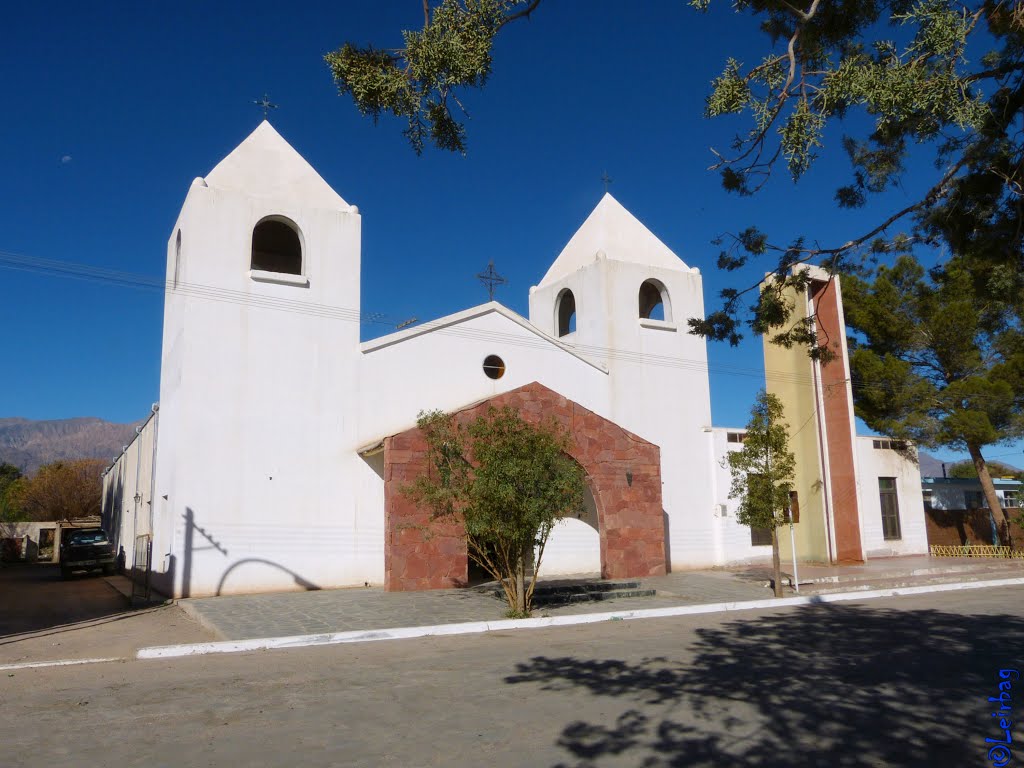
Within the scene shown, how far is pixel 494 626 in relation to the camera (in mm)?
11836

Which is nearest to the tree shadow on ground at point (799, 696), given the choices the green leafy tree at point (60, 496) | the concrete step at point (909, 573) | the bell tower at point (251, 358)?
the concrete step at point (909, 573)

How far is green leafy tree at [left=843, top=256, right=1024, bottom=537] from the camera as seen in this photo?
2422 cm

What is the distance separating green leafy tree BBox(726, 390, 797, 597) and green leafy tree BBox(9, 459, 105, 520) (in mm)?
45990

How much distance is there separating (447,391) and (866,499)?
13.6m

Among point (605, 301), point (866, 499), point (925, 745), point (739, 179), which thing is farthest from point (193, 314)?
point (866, 499)

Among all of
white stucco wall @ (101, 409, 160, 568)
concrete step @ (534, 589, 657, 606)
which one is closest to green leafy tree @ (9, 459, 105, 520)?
white stucco wall @ (101, 409, 160, 568)

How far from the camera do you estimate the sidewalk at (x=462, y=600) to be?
39.0 ft

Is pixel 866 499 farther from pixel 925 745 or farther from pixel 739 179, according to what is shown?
pixel 925 745

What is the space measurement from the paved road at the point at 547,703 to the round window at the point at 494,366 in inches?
396

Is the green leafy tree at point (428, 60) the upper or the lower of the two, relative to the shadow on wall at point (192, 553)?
upper

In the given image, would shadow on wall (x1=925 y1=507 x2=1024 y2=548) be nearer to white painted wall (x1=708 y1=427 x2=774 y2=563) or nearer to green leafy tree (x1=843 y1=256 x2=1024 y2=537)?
green leafy tree (x1=843 y1=256 x2=1024 y2=537)

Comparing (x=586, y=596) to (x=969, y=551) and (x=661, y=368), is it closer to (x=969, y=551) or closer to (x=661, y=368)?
(x=661, y=368)

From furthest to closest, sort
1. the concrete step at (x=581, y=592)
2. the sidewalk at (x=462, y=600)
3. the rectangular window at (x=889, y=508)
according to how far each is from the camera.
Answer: the rectangular window at (x=889, y=508) < the concrete step at (x=581, y=592) < the sidewalk at (x=462, y=600)

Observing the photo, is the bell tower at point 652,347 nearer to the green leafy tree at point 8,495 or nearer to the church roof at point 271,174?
the church roof at point 271,174
